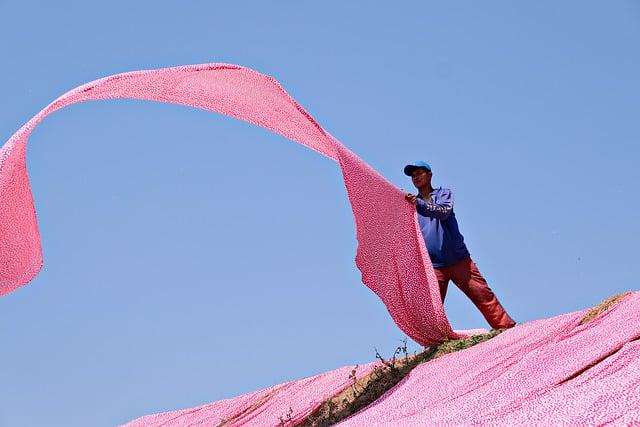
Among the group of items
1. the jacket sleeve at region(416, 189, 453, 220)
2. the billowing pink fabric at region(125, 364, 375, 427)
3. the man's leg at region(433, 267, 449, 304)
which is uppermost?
the jacket sleeve at region(416, 189, 453, 220)

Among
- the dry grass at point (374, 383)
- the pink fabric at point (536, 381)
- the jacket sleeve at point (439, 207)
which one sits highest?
the jacket sleeve at point (439, 207)

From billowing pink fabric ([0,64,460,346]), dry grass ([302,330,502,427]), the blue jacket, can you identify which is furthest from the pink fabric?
the blue jacket

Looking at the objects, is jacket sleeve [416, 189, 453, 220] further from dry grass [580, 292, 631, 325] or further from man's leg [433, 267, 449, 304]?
dry grass [580, 292, 631, 325]

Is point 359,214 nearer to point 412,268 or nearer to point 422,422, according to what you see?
point 412,268

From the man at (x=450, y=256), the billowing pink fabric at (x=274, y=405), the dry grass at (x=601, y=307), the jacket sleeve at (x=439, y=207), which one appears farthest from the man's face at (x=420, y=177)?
the dry grass at (x=601, y=307)

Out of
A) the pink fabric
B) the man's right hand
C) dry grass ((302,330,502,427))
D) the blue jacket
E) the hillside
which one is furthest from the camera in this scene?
the blue jacket

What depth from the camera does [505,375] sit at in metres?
4.75

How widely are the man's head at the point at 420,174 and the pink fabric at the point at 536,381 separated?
4.80 ft

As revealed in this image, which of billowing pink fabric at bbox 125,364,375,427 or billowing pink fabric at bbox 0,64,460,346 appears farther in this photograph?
billowing pink fabric at bbox 125,364,375,427

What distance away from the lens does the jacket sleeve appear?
7168 mm

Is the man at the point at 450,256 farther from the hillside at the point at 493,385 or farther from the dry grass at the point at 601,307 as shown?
the dry grass at the point at 601,307

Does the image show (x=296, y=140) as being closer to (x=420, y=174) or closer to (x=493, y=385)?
(x=420, y=174)

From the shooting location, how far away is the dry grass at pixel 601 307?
5.86 meters

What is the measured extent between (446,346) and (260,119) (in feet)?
6.67
